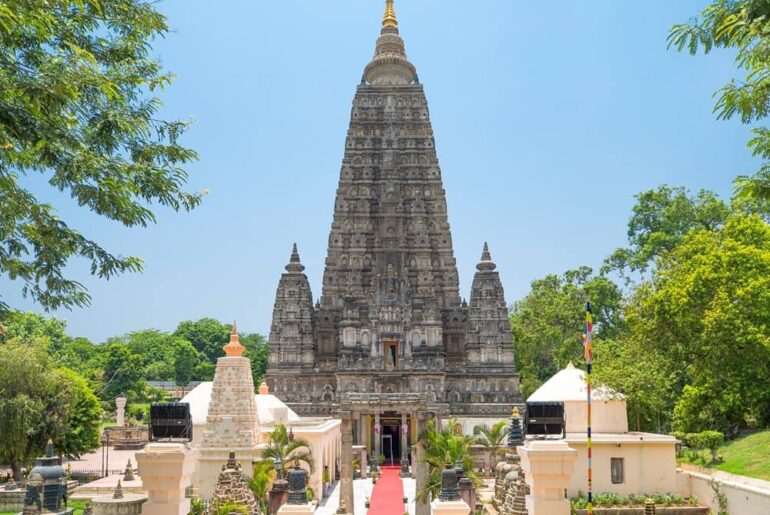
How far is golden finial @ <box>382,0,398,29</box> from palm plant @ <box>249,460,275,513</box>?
48102mm

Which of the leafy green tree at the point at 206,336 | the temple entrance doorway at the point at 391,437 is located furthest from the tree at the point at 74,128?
the leafy green tree at the point at 206,336

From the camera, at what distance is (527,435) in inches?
432

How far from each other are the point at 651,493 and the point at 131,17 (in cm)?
2534

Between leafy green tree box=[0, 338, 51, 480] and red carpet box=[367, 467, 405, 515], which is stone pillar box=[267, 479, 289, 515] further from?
leafy green tree box=[0, 338, 51, 480]

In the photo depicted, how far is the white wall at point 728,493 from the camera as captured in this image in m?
22.2

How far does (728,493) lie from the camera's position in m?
24.3

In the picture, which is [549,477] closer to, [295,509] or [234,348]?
[295,509]

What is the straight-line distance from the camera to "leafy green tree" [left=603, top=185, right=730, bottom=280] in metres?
56.1

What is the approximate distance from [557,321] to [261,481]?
4655 centimetres

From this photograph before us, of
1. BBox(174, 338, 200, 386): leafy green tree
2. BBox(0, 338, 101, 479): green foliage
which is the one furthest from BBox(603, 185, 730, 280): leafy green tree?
BBox(174, 338, 200, 386): leafy green tree

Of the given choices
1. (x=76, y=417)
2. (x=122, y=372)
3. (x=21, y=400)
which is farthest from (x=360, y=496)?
(x=122, y=372)

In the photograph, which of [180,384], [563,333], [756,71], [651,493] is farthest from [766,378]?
[180,384]

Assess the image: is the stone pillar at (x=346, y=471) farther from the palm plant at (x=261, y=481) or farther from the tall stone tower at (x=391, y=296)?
the tall stone tower at (x=391, y=296)

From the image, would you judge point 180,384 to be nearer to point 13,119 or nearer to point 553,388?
point 553,388
